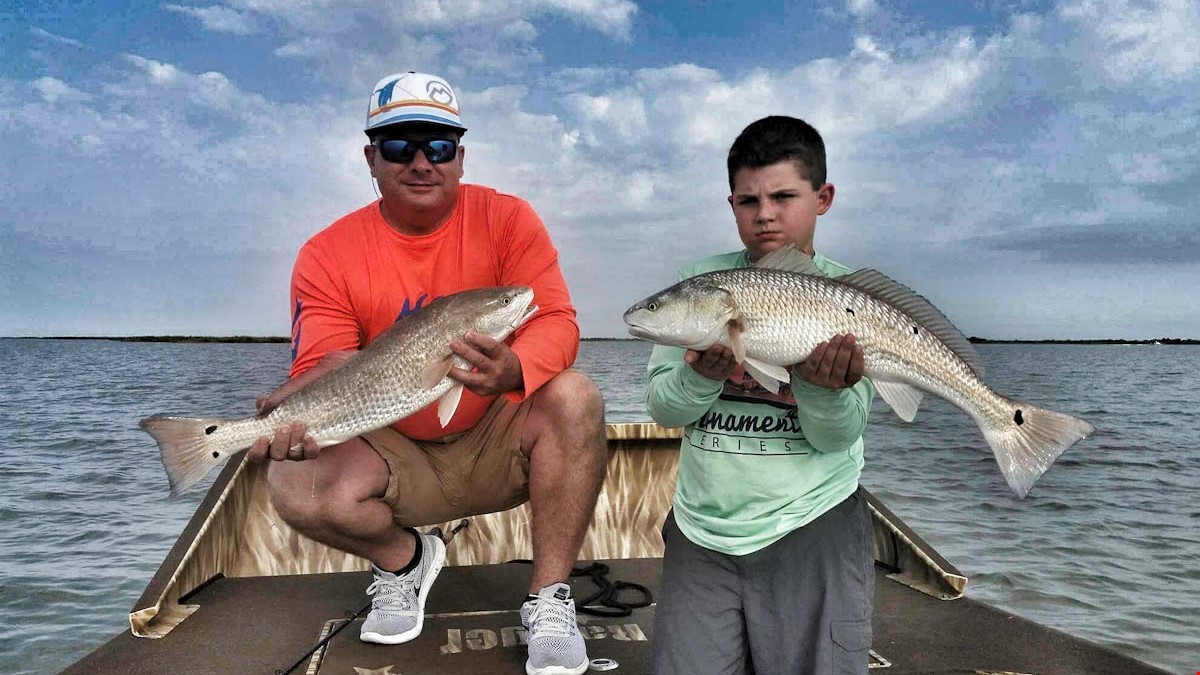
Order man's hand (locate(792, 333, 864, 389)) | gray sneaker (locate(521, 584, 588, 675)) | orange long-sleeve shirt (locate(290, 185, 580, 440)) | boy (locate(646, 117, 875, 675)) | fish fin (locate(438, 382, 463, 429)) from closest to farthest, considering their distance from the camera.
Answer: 1. man's hand (locate(792, 333, 864, 389))
2. boy (locate(646, 117, 875, 675))
3. gray sneaker (locate(521, 584, 588, 675))
4. fish fin (locate(438, 382, 463, 429))
5. orange long-sleeve shirt (locate(290, 185, 580, 440))

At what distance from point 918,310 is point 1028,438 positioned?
0.56 meters

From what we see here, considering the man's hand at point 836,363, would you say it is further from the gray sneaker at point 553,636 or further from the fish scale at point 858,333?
the gray sneaker at point 553,636

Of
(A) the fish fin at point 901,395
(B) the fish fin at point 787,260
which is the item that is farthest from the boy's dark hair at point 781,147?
(A) the fish fin at point 901,395

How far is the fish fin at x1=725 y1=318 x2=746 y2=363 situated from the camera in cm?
264

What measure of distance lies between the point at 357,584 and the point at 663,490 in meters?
2.07

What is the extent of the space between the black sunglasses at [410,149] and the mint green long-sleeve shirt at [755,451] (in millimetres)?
1551

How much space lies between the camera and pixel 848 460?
2.96 m

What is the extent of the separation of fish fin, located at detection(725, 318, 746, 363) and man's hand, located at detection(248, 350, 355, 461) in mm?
1771

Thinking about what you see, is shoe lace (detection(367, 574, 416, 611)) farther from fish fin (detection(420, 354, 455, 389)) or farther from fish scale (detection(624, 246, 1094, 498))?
fish scale (detection(624, 246, 1094, 498))

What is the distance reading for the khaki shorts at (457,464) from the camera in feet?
12.6

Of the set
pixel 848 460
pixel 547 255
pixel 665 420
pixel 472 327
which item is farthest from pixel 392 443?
pixel 848 460

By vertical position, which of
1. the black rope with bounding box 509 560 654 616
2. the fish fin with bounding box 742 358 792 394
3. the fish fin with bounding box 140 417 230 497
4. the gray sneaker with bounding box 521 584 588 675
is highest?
the fish fin with bounding box 742 358 792 394

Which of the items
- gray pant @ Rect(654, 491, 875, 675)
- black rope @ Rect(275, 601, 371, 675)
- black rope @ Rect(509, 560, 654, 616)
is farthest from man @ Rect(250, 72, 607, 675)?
gray pant @ Rect(654, 491, 875, 675)

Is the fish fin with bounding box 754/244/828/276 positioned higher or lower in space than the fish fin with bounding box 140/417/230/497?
higher
